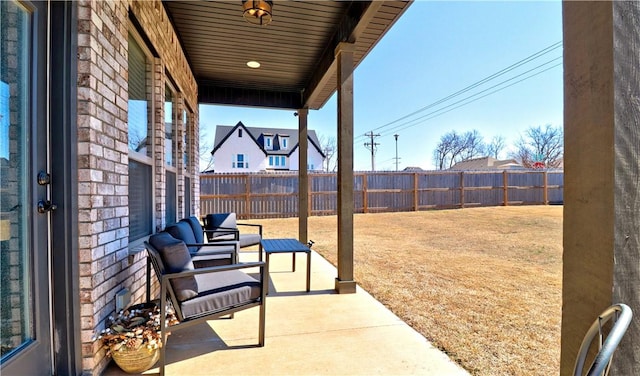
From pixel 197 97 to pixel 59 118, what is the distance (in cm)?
430

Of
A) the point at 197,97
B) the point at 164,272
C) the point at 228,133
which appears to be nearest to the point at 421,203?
the point at 197,97

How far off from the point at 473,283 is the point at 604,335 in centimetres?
348

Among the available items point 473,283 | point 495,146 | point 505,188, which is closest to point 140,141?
point 473,283

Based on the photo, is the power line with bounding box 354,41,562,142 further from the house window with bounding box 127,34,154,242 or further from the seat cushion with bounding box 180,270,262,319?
the seat cushion with bounding box 180,270,262,319

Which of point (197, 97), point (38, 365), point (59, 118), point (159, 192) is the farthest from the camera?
point (197, 97)

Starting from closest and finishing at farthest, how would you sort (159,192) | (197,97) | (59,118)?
(59,118)
(159,192)
(197,97)

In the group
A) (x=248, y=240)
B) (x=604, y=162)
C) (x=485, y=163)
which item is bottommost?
(x=248, y=240)

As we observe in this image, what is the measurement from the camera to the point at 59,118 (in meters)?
1.65

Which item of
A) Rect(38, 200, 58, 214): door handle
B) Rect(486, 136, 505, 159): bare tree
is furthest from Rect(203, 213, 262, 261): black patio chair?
Rect(486, 136, 505, 159): bare tree

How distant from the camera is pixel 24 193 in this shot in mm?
1494

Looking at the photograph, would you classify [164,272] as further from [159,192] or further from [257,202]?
[257,202]

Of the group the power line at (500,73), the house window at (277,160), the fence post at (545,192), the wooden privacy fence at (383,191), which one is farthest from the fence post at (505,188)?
the house window at (277,160)

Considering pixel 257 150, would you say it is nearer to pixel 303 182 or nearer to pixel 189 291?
pixel 303 182

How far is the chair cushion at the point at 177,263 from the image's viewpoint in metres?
2.00
